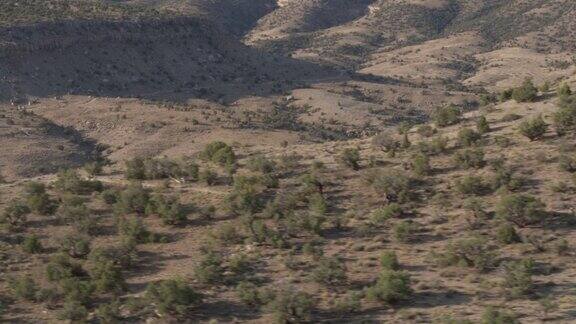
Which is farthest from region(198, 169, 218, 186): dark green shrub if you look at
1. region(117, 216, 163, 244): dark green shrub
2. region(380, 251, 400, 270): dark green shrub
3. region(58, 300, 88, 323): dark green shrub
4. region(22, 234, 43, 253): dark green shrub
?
region(58, 300, 88, 323): dark green shrub

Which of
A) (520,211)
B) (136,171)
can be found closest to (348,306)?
(520,211)

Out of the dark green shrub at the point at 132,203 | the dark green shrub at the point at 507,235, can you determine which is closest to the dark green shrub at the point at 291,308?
the dark green shrub at the point at 507,235

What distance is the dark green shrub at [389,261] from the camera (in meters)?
20.2

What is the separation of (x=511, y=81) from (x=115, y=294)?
91142mm

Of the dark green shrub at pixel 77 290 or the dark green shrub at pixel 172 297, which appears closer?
the dark green shrub at pixel 172 297

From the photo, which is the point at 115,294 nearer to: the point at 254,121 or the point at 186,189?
the point at 186,189

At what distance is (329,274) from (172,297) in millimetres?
5006

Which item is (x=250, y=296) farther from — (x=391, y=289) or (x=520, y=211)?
(x=520, y=211)

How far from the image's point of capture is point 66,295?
19016 millimetres

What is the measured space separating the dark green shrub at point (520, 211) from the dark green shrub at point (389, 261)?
4988mm

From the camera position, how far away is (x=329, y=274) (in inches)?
770

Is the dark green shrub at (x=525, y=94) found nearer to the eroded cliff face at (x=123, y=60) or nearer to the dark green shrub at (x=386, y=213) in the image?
the dark green shrub at (x=386, y=213)

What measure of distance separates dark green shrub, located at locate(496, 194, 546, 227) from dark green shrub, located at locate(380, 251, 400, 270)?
4988mm

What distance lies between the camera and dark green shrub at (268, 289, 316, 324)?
57.7 ft
